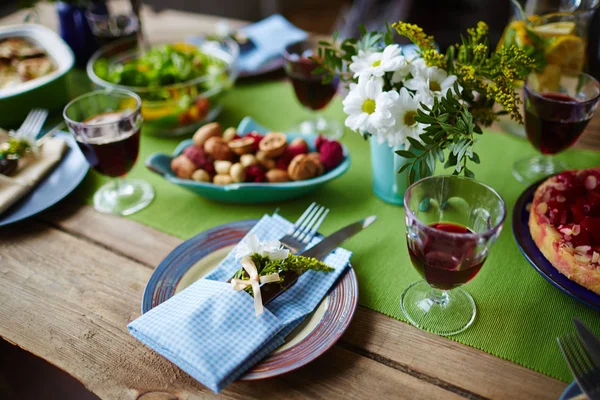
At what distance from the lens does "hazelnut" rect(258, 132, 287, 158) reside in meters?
1.21

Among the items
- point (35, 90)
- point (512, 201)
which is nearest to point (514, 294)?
point (512, 201)

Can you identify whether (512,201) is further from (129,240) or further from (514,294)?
(129,240)

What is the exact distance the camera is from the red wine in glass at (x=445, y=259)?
764 mm

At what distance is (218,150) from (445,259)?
0.65m

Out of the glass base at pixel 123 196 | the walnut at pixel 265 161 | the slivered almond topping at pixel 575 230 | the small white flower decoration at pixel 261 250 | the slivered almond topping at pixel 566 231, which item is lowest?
the glass base at pixel 123 196

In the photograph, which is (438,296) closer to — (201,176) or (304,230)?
(304,230)

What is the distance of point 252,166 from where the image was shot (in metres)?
1.20

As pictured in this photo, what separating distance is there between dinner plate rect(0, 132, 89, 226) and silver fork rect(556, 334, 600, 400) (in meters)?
1.12

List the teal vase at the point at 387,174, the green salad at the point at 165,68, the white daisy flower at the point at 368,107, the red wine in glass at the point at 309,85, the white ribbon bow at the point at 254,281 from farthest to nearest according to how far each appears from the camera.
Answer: the green salad at the point at 165,68 < the red wine in glass at the point at 309,85 < the teal vase at the point at 387,174 < the white daisy flower at the point at 368,107 < the white ribbon bow at the point at 254,281

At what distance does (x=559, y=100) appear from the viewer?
1111 mm

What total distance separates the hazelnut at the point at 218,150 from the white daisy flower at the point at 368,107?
0.39 meters

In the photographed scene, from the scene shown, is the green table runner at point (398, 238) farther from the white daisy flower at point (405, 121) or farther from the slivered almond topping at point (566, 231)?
the white daisy flower at point (405, 121)

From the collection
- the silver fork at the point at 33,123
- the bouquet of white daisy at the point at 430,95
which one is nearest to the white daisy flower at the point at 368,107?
the bouquet of white daisy at the point at 430,95

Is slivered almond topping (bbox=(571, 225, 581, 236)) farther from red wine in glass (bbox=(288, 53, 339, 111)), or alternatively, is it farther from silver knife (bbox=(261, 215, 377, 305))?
red wine in glass (bbox=(288, 53, 339, 111))
